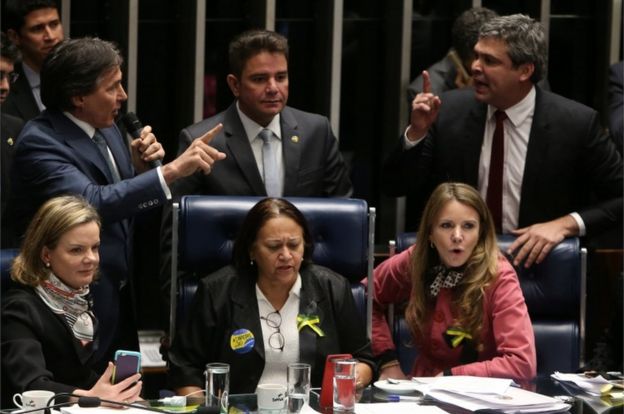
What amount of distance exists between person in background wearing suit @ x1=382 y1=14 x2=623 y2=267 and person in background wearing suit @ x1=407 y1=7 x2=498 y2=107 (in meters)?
0.56

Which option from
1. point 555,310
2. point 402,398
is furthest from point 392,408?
point 555,310

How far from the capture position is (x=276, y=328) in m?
3.90

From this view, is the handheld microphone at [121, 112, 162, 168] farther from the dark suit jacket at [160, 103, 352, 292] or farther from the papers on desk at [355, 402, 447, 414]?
the papers on desk at [355, 402, 447, 414]

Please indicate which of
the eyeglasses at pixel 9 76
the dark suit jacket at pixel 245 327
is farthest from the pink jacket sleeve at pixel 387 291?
the eyeglasses at pixel 9 76

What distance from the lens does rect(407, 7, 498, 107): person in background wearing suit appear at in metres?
5.32

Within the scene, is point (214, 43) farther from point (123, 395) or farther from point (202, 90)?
point (123, 395)

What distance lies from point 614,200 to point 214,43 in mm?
2100

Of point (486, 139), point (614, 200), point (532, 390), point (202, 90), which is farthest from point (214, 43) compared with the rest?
point (532, 390)

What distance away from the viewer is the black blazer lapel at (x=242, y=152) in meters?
4.50

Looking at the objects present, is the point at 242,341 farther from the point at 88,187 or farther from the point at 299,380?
the point at 88,187

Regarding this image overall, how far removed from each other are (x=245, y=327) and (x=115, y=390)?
0.68m

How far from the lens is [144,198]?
4062mm

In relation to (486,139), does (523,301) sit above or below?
below

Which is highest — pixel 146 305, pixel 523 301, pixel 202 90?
pixel 202 90
